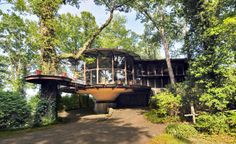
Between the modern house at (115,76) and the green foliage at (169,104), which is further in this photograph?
the modern house at (115,76)

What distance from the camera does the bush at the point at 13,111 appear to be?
1802 cm

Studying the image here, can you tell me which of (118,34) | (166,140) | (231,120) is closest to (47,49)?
(166,140)

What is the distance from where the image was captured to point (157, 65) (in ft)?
121

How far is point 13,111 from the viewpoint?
18.4 metres

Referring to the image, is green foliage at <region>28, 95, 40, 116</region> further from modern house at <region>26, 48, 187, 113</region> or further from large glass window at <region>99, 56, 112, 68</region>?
large glass window at <region>99, 56, 112, 68</region>

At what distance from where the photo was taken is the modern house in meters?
29.0

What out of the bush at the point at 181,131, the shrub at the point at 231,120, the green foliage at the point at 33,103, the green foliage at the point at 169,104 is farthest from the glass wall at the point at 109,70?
the shrub at the point at 231,120

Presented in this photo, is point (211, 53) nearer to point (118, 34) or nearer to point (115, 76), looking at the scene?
point (115, 76)

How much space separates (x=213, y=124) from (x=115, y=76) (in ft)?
55.8

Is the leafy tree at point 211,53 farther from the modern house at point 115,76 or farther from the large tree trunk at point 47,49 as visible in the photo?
the large tree trunk at point 47,49

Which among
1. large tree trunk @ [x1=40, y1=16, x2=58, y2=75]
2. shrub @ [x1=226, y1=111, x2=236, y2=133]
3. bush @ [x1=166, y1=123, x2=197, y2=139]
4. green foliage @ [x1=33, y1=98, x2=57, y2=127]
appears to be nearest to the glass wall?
large tree trunk @ [x1=40, y1=16, x2=58, y2=75]

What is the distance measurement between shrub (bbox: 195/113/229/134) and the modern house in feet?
43.6

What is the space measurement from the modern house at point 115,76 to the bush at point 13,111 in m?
6.74

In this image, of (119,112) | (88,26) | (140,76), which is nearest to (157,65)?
(140,76)
